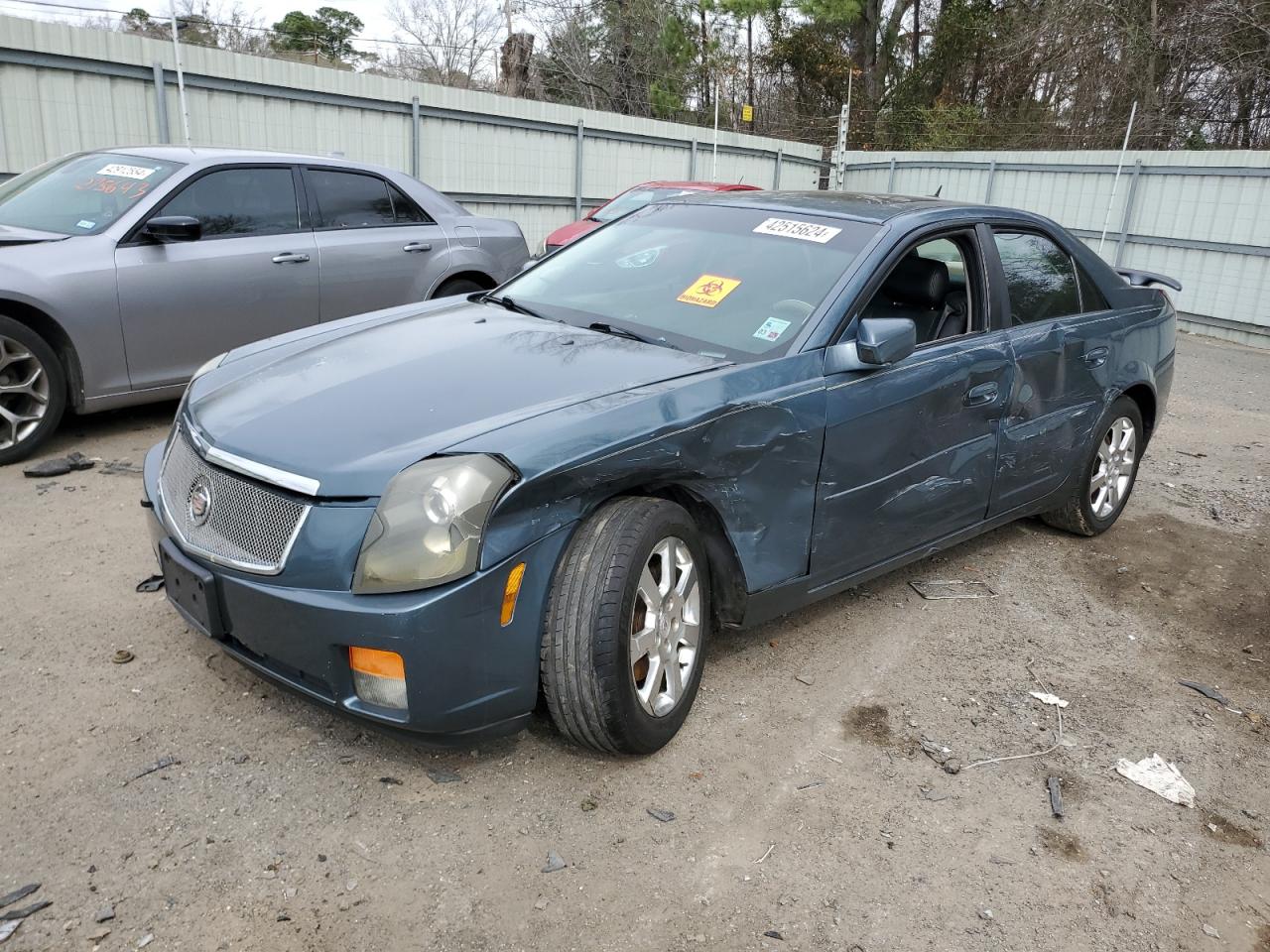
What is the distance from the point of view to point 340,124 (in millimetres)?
12094

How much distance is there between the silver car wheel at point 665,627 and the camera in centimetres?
281

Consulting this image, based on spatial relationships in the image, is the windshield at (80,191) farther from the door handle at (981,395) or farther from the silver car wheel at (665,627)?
the door handle at (981,395)

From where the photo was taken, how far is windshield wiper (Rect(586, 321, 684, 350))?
3361 millimetres

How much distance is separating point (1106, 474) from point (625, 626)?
3.34 metres

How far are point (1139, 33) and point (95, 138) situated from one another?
23344mm

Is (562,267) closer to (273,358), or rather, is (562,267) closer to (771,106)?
(273,358)

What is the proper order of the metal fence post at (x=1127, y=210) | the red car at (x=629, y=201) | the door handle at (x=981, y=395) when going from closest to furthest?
the door handle at (x=981, y=395)
the red car at (x=629, y=201)
the metal fence post at (x=1127, y=210)

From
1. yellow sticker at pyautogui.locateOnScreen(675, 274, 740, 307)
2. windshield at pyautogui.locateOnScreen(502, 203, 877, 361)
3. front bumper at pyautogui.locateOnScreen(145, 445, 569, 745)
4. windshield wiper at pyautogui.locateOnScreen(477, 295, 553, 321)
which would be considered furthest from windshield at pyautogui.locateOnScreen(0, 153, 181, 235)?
front bumper at pyautogui.locateOnScreen(145, 445, 569, 745)

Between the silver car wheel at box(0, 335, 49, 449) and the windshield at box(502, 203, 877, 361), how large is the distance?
2.68 metres

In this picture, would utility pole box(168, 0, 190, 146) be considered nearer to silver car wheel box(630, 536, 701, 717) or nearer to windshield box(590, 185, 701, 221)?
windshield box(590, 185, 701, 221)

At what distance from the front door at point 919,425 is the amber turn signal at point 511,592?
118cm

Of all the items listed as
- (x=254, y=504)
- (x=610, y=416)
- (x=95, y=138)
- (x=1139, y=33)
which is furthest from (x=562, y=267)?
(x=1139, y=33)

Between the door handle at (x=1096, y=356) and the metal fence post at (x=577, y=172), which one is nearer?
the door handle at (x=1096, y=356)

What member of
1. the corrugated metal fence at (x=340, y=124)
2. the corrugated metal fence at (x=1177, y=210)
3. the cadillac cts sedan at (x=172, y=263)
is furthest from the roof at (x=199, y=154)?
the corrugated metal fence at (x=1177, y=210)
